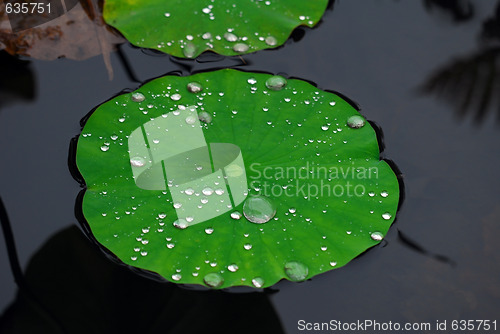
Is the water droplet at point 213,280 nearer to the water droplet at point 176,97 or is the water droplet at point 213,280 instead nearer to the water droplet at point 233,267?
the water droplet at point 233,267

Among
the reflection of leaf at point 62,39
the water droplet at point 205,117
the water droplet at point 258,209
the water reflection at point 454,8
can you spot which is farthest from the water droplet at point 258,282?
the water reflection at point 454,8

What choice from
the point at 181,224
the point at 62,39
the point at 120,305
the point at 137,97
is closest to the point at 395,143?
the point at 181,224

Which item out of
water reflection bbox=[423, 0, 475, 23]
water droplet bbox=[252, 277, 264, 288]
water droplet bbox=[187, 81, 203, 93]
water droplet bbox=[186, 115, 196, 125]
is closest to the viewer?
water droplet bbox=[252, 277, 264, 288]

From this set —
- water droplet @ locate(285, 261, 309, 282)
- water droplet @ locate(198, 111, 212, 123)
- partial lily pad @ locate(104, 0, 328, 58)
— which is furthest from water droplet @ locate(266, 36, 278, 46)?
water droplet @ locate(285, 261, 309, 282)

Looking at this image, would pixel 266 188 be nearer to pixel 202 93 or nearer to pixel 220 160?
pixel 220 160

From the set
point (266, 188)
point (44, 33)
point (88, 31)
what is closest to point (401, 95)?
point (266, 188)

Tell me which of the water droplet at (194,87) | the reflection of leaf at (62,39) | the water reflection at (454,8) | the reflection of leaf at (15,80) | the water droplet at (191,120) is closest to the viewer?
the water droplet at (191,120)

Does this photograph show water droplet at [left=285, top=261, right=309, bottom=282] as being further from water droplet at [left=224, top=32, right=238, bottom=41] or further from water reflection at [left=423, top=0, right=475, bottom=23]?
water reflection at [left=423, top=0, right=475, bottom=23]
